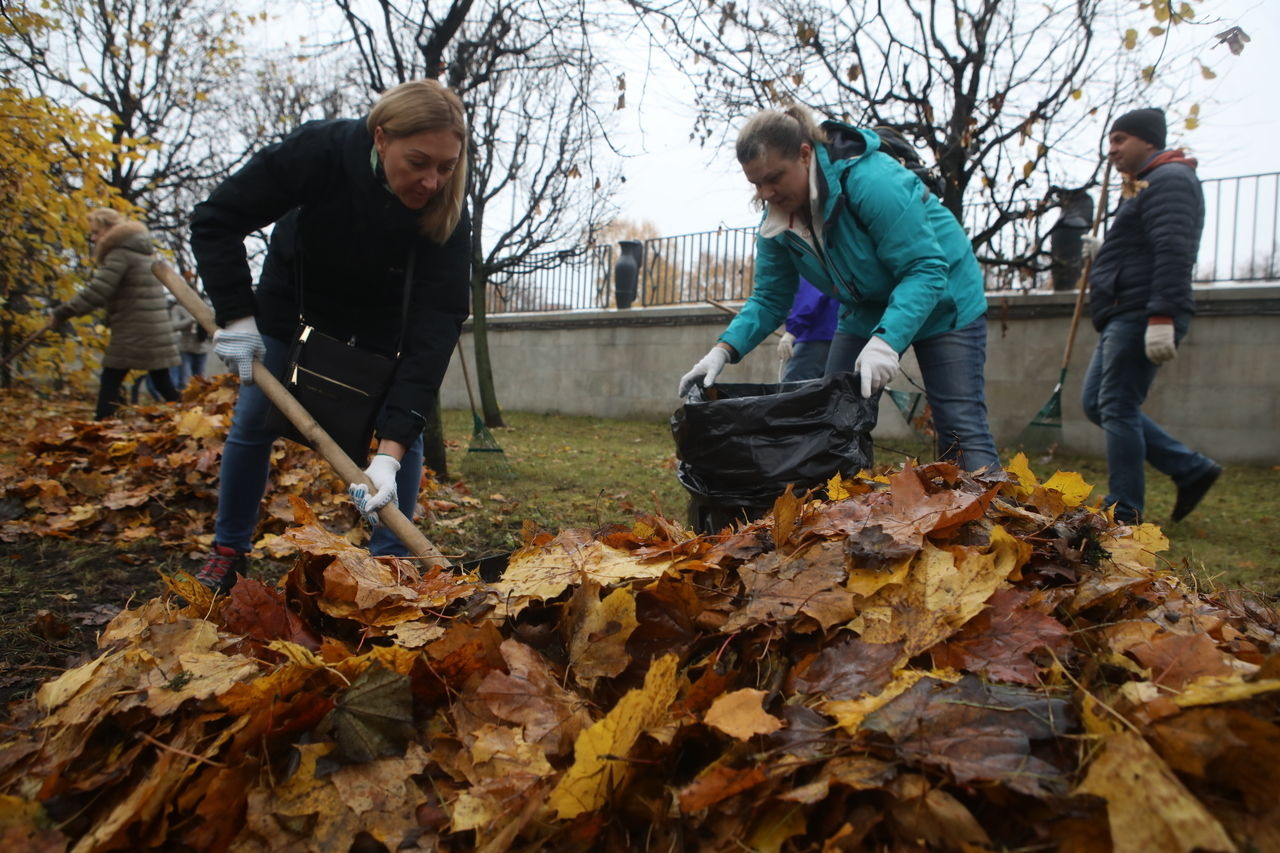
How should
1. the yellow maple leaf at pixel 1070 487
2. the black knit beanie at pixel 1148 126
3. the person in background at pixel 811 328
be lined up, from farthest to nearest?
the person in background at pixel 811 328 → the black knit beanie at pixel 1148 126 → the yellow maple leaf at pixel 1070 487

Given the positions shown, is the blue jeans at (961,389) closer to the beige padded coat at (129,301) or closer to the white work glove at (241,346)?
the white work glove at (241,346)

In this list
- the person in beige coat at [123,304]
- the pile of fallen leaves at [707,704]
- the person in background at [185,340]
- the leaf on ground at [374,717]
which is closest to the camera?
the pile of fallen leaves at [707,704]

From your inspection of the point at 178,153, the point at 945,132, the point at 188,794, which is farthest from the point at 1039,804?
the point at 178,153

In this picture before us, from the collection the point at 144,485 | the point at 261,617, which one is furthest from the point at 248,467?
the point at 144,485

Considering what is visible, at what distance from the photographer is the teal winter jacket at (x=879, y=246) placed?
2.47 meters

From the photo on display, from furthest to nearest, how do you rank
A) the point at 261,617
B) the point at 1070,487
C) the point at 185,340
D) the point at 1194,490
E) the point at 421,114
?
1. the point at 185,340
2. the point at 1194,490
3. the point at 421,114
4. the point at 1070,487
5. the point at 261,617

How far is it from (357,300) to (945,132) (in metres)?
6.30

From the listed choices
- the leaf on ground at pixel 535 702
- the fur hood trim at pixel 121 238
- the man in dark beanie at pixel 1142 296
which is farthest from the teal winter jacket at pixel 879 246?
the fur hood trim at pixel 121 238

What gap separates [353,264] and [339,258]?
4 centimetres

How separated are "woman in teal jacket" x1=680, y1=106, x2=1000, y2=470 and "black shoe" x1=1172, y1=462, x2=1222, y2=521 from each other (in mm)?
1631

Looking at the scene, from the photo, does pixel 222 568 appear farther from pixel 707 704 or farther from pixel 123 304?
pixel 123 304

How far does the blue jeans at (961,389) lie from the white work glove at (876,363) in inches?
12.9

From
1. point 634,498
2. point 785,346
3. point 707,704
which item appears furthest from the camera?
point 785,346

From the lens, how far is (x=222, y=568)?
2.39 metres
